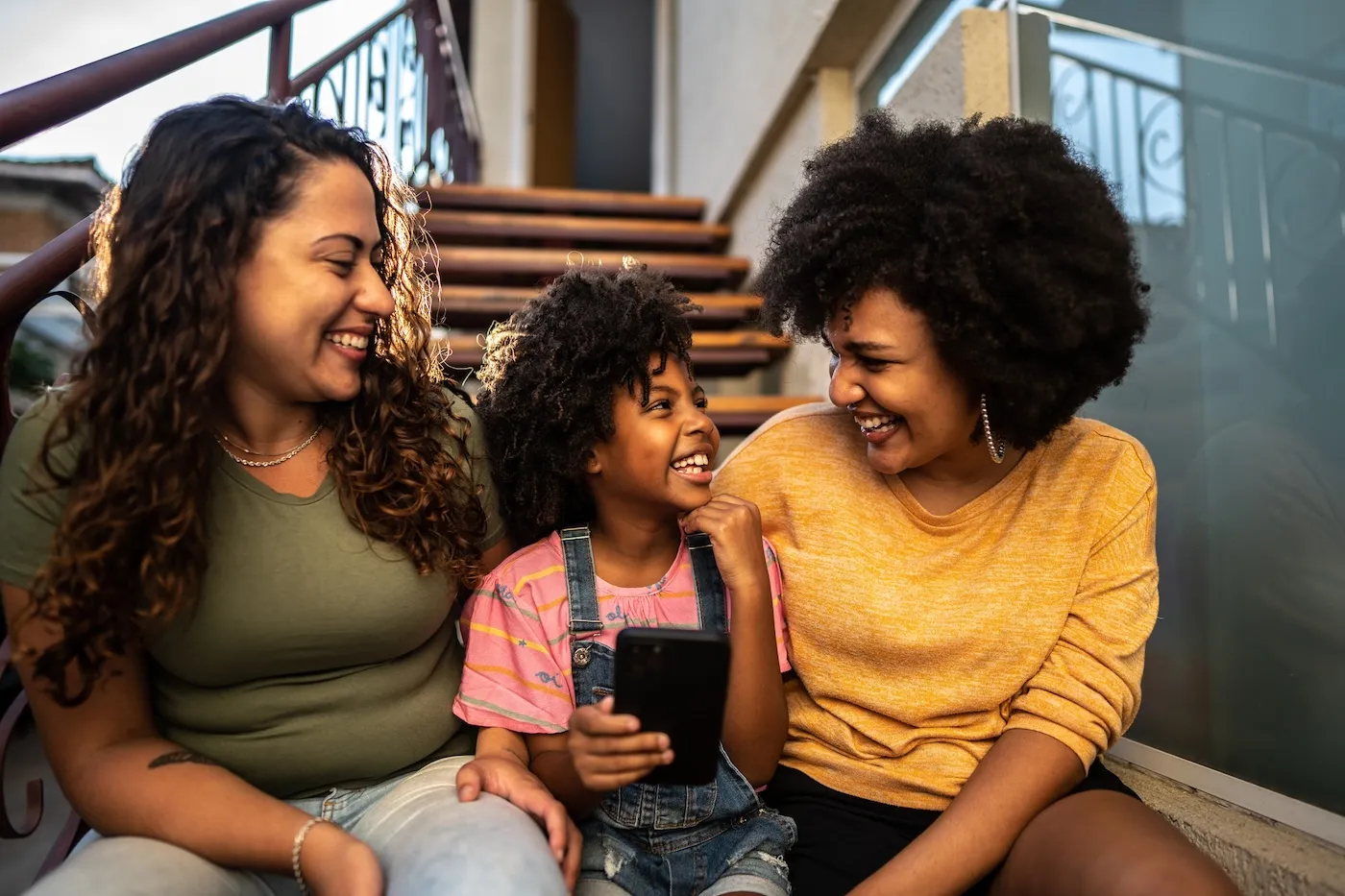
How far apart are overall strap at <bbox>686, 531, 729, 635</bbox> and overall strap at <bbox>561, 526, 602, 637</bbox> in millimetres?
179

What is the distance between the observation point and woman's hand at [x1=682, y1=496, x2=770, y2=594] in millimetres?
1462

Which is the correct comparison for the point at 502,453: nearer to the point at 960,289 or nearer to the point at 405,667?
the point at 405,667

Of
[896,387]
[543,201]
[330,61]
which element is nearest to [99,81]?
[896,387]

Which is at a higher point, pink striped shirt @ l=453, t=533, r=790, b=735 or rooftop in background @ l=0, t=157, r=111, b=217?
rooftop in background @ l=0, t=157, r=111, b=217

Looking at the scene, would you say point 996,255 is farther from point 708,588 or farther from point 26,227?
point 26,227

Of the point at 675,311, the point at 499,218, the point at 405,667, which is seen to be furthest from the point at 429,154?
the point at 405,667

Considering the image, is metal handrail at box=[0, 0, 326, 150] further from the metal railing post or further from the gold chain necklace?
→ the metal railing post

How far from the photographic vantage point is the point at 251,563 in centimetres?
131

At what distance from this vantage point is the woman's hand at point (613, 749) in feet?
3.88

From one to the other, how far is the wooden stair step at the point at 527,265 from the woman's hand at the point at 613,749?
269cm

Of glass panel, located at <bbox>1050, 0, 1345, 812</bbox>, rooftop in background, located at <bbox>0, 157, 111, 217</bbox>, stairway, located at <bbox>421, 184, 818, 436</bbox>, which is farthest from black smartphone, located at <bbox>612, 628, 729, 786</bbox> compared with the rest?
rooftop in background, located at <bbox>0, 157, 111, 217</bbox>

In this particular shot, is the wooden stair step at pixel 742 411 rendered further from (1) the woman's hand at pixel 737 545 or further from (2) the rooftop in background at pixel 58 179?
(2) the rooftop in background at pixel 58 179

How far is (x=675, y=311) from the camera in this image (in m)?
1.71

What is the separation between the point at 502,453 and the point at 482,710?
0.47m
